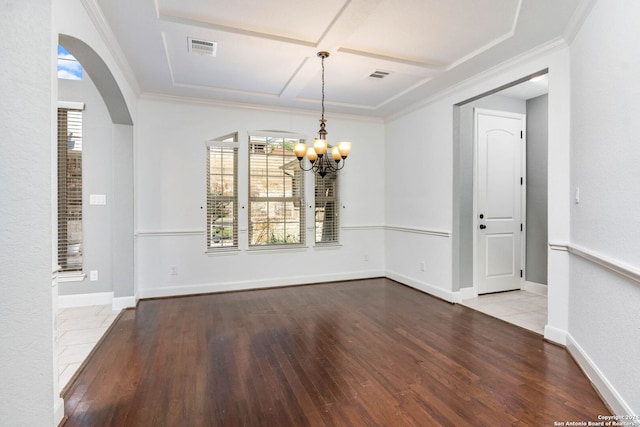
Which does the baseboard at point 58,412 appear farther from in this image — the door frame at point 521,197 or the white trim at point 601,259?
the door frame at point 521,197

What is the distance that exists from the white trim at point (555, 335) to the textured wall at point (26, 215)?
12.7ft

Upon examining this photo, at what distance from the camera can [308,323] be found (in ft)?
11.9

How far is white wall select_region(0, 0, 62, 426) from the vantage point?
1.61 metres

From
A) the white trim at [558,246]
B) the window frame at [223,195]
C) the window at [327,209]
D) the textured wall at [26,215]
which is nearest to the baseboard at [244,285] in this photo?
the window frame at [223,195]

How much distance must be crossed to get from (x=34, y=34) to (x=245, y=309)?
3.29 m

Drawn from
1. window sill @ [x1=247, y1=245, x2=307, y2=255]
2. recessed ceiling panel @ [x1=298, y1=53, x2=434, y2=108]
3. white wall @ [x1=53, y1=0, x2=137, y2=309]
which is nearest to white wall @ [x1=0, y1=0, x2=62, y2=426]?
white wall @ [x1=53, y1=0, x2=137, y2=309]

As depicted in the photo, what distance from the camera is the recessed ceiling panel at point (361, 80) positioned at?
142 inches

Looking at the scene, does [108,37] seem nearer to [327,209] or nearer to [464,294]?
[327,209]

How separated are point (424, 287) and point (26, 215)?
15.0 ft

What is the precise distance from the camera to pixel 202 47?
→ 322 centimetres

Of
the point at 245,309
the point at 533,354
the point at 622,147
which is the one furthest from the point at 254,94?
the point at 533,354

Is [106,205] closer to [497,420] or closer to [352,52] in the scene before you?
[352,52]

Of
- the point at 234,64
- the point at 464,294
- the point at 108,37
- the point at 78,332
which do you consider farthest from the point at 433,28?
the point at 78,332

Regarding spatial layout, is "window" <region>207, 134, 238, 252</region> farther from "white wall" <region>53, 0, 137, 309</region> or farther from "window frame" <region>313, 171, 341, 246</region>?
"window frame" <region>313, 171, 341, 246</region>
